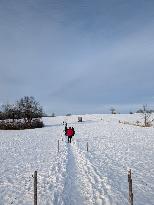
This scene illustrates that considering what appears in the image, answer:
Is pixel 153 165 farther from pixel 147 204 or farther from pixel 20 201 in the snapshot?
pixel 20 201

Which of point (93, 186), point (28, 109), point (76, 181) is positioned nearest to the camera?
point (93, 186)

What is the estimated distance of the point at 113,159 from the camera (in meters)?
21.8

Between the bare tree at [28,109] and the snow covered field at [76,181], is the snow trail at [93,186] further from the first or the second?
the bare tree at [28,109]

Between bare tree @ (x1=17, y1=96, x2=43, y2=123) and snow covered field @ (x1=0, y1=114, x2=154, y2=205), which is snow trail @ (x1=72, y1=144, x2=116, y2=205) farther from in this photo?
bare tree @ (x1=17, y1=96, x2=43, y2=123)

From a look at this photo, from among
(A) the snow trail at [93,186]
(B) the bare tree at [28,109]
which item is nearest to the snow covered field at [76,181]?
(A) the snow trail at [93,186]

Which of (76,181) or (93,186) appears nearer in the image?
(93,186)

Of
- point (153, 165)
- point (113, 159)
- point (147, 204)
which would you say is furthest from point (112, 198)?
point (113, 159)

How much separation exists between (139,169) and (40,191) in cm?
719

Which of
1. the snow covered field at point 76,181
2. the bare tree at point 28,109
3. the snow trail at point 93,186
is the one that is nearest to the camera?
the snow trail at point 93,186

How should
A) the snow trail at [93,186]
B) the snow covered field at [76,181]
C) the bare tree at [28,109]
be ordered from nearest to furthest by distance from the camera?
the snow trail at [93,186] → the snow covered field at [76,181] → the bare tree at [28,109]

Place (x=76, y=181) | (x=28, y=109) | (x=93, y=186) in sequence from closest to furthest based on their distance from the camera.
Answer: (x=93, y=186) < (x=76, y=181) < (x=28, y=109)

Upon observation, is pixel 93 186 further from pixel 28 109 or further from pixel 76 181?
pixel 28 109

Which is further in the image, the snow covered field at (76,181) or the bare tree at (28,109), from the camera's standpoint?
the bare tree at (28,109)

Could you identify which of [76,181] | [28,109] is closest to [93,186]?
[76,181]
